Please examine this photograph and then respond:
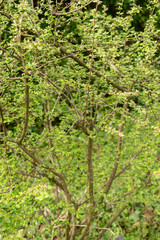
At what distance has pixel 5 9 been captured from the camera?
7.09 feet

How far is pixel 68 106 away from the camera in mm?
3410

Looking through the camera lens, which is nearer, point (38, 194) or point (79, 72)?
point (38, 194)

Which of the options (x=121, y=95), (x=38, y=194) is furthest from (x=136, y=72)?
(x=38, y=194)

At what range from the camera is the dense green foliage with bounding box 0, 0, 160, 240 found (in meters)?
1.98

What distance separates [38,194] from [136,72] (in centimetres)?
214

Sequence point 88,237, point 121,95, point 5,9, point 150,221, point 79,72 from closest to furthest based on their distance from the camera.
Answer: point 121,95
point 5,9
point 79,72
point 88,237
point 150,221

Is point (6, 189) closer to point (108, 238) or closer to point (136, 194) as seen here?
point (136, 194)

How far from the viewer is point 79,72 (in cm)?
269

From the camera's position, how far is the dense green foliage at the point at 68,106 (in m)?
1.98

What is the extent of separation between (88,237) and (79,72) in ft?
9.77

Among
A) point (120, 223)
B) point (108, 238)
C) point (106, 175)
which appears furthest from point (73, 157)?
point (120, 223)

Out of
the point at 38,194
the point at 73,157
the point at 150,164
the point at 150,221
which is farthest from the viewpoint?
the point at 150,221

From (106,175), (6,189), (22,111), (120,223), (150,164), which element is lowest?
(120,223)

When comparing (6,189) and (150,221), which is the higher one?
(6,189)
